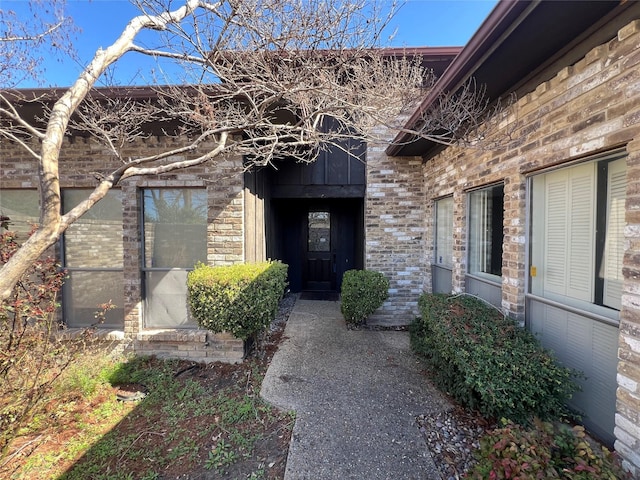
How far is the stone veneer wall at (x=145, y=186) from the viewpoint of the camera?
4129 mm

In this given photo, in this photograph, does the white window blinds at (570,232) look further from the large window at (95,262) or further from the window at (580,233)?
the large window at (95,262)

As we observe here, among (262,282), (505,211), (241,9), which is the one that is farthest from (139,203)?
(505,211)

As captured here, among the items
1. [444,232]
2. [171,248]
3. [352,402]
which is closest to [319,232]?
[444,232]

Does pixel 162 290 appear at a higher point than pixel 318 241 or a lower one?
lower

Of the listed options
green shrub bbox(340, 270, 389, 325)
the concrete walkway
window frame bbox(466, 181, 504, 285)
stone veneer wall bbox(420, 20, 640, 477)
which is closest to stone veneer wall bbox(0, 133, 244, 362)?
the concrete walkway

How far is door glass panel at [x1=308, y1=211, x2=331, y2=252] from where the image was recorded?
7.75m

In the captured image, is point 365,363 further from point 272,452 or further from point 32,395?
point 32,395

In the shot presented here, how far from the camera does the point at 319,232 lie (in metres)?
7.81

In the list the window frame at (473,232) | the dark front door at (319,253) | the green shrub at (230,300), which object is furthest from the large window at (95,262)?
the window frame at (473,232)

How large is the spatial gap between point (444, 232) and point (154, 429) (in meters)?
4.70

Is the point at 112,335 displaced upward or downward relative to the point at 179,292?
downward

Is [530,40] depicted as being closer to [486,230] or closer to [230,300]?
[486,230]

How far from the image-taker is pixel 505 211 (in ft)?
9.90

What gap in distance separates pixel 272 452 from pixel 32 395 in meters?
2.18
